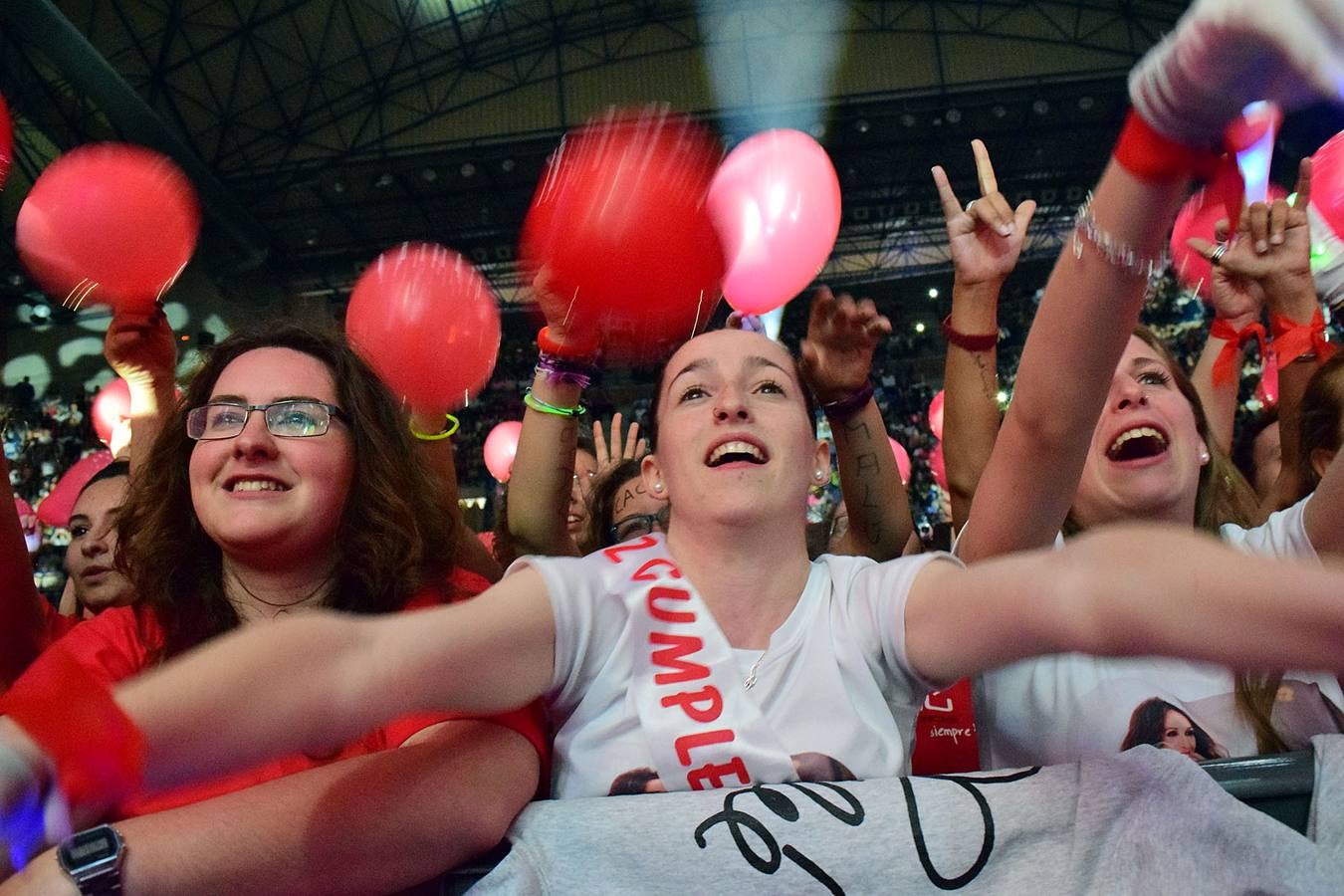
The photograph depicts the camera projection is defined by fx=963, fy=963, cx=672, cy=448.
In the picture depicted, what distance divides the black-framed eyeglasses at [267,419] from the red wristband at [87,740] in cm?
63

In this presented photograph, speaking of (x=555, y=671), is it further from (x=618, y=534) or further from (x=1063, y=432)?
(x=618, y=534)

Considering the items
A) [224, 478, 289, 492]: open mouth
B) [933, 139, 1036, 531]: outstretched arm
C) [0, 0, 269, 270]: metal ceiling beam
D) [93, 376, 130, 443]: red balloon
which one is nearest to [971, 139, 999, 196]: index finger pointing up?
[933, 139, 1036, 531]: outstretched arm

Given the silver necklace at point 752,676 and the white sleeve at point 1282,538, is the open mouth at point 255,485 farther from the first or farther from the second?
the white sleeve at point 1282,538

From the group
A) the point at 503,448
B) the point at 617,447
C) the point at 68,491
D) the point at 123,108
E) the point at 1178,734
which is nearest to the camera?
the point at 1178,734

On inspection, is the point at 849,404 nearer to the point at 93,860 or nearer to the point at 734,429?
the point at 734,429

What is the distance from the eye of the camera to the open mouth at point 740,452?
50.2 inches

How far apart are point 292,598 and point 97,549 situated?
2.94 ft

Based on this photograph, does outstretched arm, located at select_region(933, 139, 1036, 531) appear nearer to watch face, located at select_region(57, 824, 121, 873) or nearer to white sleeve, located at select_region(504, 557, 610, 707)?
white sleeve, located at select_region(504, 557, 610, 707)

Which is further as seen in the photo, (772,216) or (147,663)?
(772,216)

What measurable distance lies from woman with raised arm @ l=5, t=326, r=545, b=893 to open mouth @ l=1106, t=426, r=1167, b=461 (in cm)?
104

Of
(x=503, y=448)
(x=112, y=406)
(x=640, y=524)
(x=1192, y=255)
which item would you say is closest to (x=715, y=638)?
(x=640, y=524)

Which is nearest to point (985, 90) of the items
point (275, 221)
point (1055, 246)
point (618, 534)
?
point (1055, 246)

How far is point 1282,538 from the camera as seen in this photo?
4.38ft

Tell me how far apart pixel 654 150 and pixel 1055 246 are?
14.9 meters
